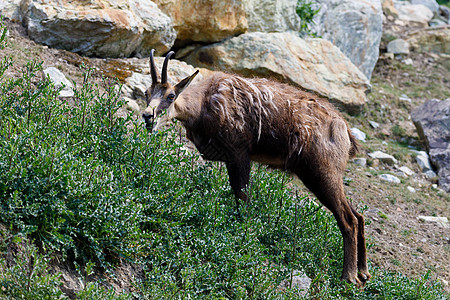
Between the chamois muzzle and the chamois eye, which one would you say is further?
the chamois eye

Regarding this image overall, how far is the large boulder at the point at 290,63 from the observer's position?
32.4 feet

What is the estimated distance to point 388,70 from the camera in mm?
14273

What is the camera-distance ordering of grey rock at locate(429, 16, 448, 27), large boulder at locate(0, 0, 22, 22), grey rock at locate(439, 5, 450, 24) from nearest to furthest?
large boulder at locate(0, 0, 22, 22), grey rock at locate(429, 16, 448, 27), grey rock at locate(439, 5, 450, 24)

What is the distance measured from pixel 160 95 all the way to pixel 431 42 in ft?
41.6

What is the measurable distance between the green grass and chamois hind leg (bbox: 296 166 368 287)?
238 mm

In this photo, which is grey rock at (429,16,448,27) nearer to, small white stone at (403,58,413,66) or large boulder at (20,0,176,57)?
small white stone at (403,58,413,66)

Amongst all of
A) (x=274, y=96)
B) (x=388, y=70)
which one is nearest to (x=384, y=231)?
(x=274, y=96)

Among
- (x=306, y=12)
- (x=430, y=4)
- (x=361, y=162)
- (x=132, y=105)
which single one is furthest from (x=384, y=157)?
(x=430, y=4)

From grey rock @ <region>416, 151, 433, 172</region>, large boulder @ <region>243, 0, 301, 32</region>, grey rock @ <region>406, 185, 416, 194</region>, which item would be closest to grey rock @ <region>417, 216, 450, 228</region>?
grey rock @ <region>406, 185, 416, 194</region>

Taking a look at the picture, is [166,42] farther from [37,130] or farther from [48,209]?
[48,209]

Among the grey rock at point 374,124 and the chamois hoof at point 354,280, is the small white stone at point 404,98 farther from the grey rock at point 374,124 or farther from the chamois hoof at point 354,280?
the chamois hoof at point 354,280

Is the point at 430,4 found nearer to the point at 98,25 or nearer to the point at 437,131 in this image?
the point at 437,131

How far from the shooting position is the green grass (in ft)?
13.7

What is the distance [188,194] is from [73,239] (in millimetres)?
1609
